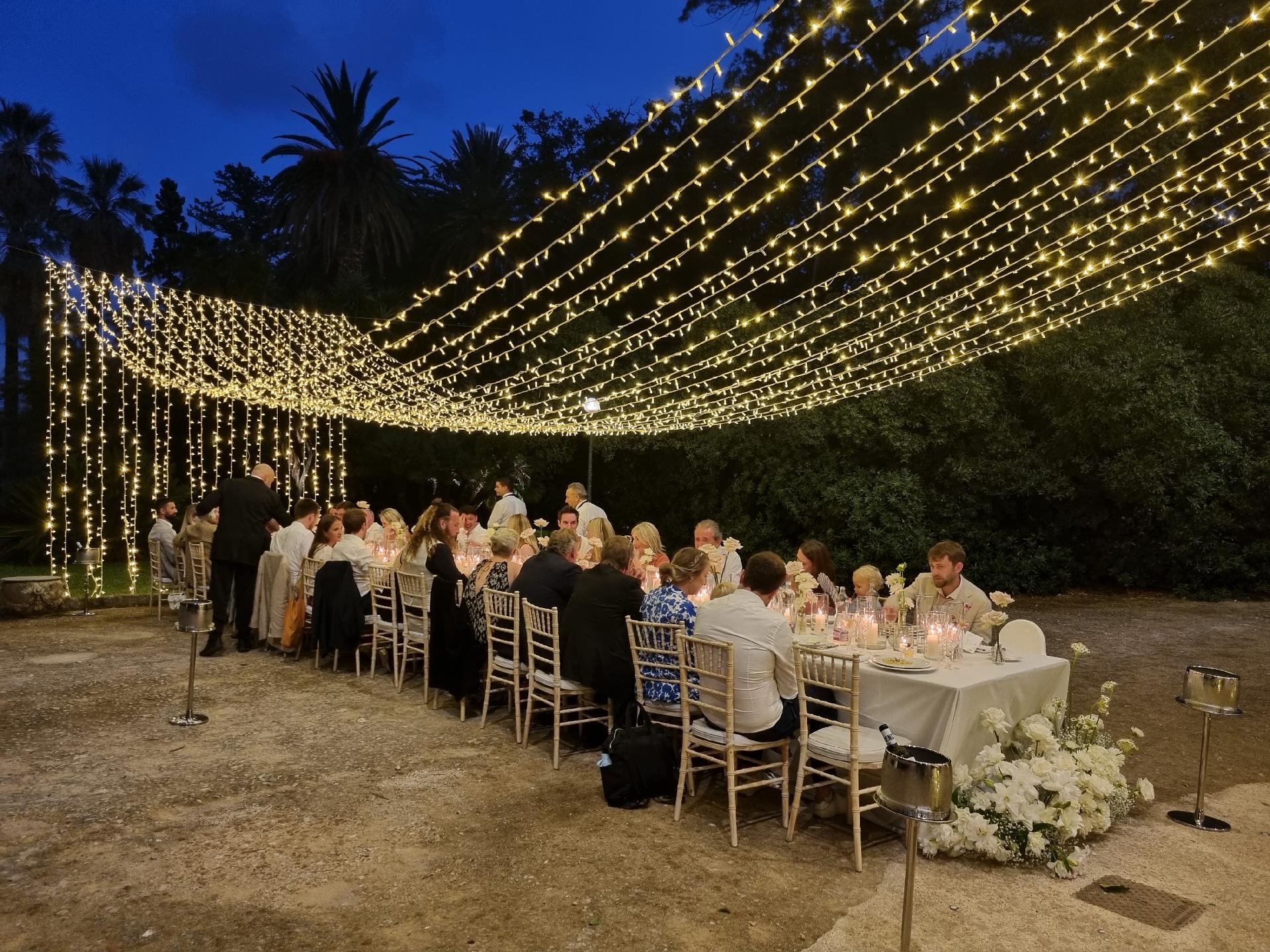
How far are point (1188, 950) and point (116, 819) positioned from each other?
4.13m

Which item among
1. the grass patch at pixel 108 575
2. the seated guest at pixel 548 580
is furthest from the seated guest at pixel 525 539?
the grass patch at pixel 108 575

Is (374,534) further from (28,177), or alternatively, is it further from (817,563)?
(28,177)

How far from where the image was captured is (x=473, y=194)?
75.3 ft

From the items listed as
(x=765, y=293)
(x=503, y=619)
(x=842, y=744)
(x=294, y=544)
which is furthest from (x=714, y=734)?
(x=765, y=293)

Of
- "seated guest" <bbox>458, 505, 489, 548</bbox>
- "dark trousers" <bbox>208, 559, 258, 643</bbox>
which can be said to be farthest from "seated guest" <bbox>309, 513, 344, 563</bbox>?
"seated guest" <bbox>458, 505, 489, 548</bbox>

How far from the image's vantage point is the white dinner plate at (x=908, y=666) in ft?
12.8

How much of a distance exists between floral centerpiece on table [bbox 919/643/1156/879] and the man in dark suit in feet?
19.2

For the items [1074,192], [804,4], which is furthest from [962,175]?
[804,4]

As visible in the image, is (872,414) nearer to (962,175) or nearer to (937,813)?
(962,175)

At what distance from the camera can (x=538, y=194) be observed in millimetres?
20719

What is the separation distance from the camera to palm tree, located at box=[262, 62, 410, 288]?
21.1m

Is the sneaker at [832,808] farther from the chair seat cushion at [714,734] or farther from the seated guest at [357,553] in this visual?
the seated guest at [357,553]

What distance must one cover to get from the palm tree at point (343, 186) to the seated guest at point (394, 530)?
12.8 m

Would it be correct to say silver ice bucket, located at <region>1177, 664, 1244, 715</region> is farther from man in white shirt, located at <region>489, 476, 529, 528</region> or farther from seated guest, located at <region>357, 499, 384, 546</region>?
seated guest, located at <region>357, 499, 384, 546</region>
